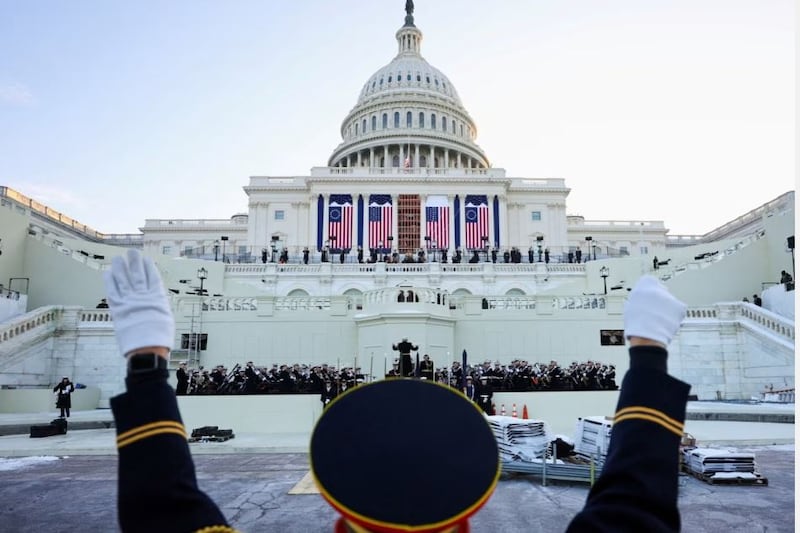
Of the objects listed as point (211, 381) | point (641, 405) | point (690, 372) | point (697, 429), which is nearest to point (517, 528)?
point (641, 405)

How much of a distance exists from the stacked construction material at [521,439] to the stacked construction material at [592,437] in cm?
75

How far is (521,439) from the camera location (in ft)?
40.9

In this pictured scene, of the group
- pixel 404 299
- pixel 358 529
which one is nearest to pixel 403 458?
pixel 358 529

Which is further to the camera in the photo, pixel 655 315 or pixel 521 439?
pixel 521 439

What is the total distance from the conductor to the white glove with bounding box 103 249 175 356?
20.6 m

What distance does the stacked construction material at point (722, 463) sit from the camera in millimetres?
11047

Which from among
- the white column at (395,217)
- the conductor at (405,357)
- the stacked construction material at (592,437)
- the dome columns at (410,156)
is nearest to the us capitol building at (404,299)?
the white column at (395,217)

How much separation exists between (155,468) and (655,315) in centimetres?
153

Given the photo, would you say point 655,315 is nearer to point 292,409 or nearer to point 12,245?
point 292,409

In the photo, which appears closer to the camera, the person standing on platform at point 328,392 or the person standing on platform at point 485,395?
the person standing on platform at point 485,395

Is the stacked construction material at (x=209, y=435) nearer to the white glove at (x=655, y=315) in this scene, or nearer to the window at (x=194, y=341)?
the window at (x=194, y=341)

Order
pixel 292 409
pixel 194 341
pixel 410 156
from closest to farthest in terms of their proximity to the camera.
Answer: pixel 292 409, pixel 194 341, pixel 410 156

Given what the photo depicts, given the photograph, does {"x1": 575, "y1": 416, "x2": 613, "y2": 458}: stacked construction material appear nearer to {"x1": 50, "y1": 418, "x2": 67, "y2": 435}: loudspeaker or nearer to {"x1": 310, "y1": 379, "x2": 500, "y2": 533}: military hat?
{"x1": 310, "y1": 379, "x2": 500, "y2": 533}: military hat

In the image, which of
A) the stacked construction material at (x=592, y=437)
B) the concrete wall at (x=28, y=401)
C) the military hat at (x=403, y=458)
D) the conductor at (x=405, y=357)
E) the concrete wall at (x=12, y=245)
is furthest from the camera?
the concrete wall at (x=12, y=245)
